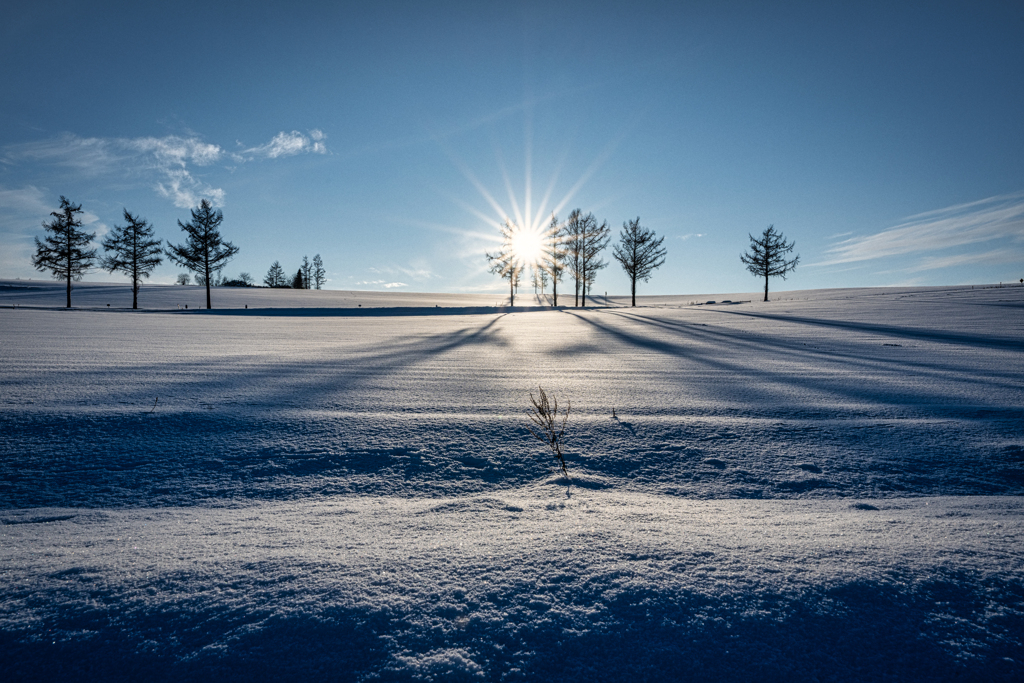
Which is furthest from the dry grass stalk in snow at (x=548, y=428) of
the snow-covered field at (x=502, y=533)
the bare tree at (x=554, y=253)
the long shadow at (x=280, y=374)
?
the bare tree at (x=554, y=253)

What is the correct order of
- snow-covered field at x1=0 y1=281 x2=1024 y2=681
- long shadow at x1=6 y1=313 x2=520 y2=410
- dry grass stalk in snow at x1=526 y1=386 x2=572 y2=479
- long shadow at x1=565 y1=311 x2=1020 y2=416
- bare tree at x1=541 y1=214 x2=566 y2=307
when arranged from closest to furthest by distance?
snow-covered field at x1=0 y1=281 x2=1024 y2=681 → dry grass stalk in snow at x1=526 y1=386 x2=572 y2=479 → long shadow at x1=565 y1=311 x2=1020 y2=416 → long shadow at x1=6 y1=313 x2=520 y2=410 → bare tree at x1=541 y1=214 x2=566 y2=307

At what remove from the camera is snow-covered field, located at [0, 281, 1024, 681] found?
3.78 feet

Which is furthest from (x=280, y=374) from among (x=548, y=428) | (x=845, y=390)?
(x=845, y=390)

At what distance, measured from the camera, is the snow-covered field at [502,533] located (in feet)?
3.78

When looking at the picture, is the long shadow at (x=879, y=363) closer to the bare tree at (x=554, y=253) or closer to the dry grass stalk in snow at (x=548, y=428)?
the dry grass stalk in snow at (x=548, y=428)

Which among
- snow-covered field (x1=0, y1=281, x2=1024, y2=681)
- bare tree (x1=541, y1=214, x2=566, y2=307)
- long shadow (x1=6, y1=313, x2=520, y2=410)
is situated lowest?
snow-covered field (x1=0, y1=281, x2=1024, y2=681)

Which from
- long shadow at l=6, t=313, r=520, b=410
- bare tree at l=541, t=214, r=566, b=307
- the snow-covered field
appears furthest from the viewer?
bare tree at l=541, t=214, r=566, b=307

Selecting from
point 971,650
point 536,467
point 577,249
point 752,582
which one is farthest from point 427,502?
point 577,249

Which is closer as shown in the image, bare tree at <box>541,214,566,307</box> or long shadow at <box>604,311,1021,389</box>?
long shadow at <box>604,311,1021,389</box>

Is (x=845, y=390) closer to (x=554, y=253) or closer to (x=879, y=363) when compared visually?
(x=879, y=363)

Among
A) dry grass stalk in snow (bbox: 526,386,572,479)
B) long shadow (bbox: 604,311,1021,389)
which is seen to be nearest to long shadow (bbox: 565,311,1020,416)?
long shadow (bbox: 604,311,1021,389)

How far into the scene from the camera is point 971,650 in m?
1.13

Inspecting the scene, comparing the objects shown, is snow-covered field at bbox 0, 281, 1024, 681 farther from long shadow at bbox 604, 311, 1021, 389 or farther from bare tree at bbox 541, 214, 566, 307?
bare tree at bbox 541, 214, 566, 307

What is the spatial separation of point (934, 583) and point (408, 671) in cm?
162
